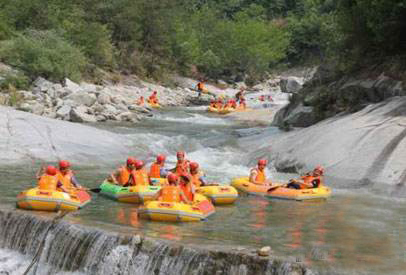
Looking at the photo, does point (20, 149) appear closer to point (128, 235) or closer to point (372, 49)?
point (128, 235)

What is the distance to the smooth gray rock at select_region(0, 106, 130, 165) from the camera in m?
20.2

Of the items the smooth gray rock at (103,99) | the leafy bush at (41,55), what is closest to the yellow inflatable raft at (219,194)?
the smooth gray rock at (103,99)

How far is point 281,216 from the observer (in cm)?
1438

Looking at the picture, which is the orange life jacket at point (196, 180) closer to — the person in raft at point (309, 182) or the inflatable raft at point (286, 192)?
the inflatable raft at point (286, 192)

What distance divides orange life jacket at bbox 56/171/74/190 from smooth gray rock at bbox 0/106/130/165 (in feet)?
16.4

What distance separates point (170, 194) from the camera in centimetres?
1341

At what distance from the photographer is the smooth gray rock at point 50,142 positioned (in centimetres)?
2020

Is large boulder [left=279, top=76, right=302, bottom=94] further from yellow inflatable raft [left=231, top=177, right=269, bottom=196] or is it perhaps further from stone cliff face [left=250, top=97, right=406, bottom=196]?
yellow inflatable raft [left=231, top=177, right=269, bottom=196]

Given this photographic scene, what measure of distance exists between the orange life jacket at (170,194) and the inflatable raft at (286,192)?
387cm

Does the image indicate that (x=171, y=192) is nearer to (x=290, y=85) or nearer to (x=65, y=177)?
(x=65, y=177)

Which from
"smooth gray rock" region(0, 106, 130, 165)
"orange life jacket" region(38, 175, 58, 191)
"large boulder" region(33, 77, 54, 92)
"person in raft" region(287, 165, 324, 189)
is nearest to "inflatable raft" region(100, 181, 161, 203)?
"orange life jacket" region(38, 175, 58, 191)

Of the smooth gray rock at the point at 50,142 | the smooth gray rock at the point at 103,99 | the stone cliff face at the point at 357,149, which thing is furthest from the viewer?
the smooth gray rock at the point at 103,99

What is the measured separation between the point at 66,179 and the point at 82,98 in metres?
17.3

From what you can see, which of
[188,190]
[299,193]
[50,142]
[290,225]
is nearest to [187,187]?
[188,190]
